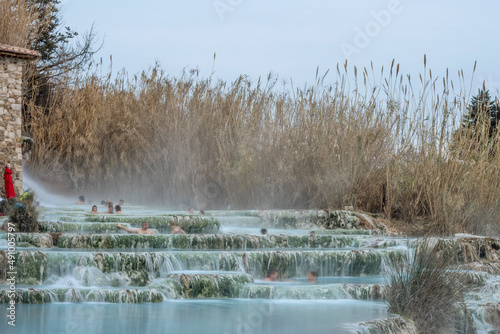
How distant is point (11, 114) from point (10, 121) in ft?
0.49

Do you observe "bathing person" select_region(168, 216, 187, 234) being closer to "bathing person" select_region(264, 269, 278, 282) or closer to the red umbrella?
"bathing person" select_region(264, 269, 278, 282)

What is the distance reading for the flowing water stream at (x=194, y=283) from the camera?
5.05 m

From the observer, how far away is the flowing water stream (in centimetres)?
505

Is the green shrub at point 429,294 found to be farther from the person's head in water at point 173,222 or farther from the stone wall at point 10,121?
the stone wall at point 10,121

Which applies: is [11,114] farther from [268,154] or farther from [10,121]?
[268,154]

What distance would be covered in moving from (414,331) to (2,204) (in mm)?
7711

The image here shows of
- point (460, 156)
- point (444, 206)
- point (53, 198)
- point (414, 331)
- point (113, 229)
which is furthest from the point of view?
point (53, 198)

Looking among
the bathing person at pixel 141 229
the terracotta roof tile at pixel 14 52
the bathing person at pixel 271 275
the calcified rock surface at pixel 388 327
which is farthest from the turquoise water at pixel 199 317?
the terracotta roof tile at pixel 14 52

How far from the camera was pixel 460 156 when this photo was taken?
1020 cm

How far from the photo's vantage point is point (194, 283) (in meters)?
6.22

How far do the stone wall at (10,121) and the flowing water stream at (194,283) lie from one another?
4.67 metres


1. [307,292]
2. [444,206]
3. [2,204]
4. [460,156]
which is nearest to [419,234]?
[444,206]

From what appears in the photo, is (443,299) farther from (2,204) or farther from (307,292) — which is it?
(2,204)

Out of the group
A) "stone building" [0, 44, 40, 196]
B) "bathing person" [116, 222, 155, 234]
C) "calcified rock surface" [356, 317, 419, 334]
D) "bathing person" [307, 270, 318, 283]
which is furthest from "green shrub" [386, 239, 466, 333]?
"stone building" [0, 44, 40, 196]
